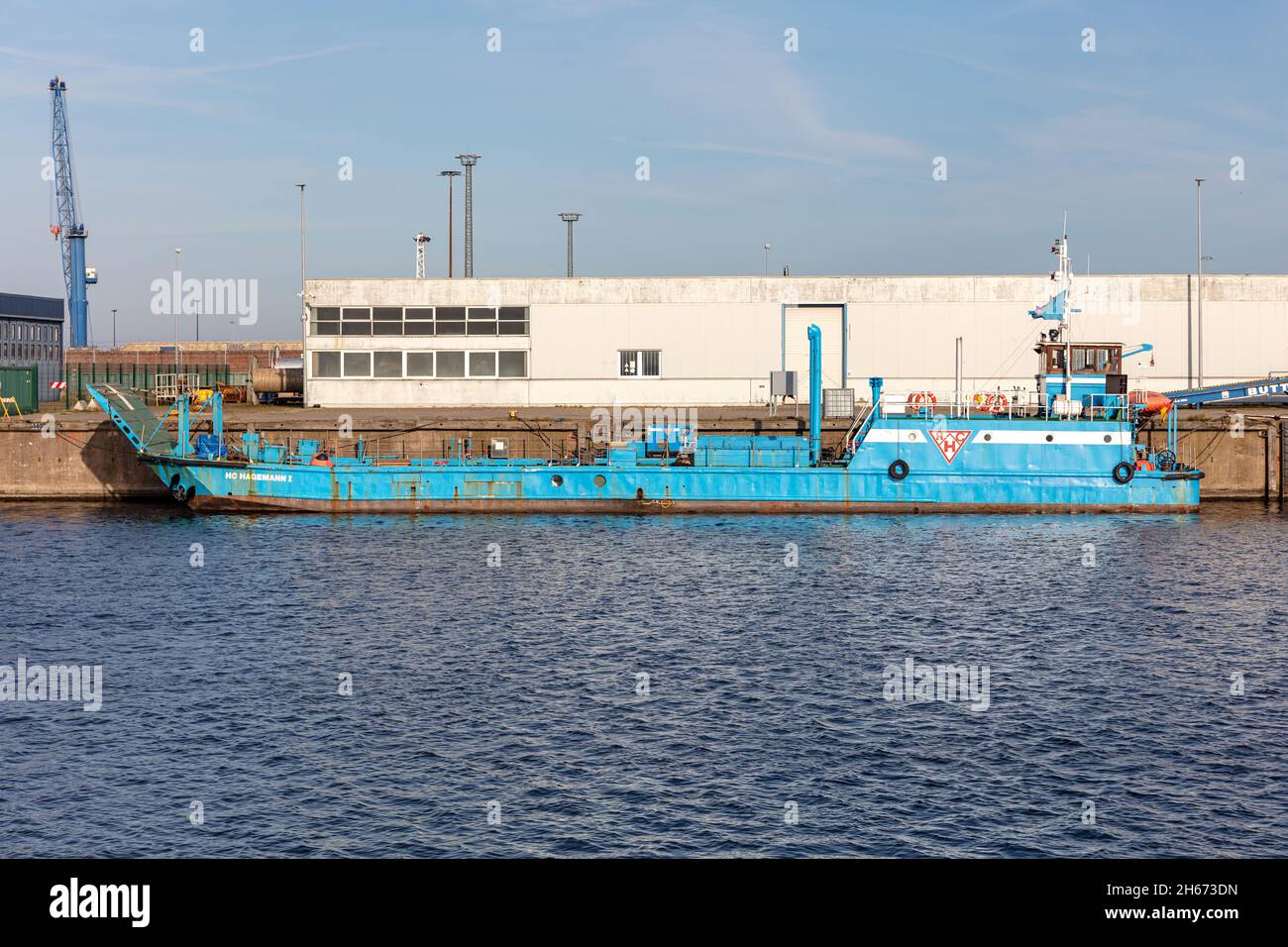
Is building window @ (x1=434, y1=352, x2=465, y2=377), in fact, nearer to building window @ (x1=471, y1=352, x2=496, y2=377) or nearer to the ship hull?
building window @ (x1=471, y1=352, x2=496, y2=377)

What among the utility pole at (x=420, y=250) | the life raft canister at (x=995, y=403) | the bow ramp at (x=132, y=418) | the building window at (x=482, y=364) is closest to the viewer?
the bow ramp at (x=132, y=418)

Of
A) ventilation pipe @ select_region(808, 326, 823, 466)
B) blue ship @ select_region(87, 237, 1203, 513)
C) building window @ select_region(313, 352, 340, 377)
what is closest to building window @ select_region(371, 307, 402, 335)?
building window @ select_region(313, 352, 340, 377)

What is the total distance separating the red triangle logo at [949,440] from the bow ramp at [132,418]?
105 ft

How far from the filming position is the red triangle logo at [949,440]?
51.3 meters

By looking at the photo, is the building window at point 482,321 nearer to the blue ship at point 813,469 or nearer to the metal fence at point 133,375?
the blue ship at point 813,469

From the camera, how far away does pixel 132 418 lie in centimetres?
5331

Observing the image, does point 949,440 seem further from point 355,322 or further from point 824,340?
point 355,322

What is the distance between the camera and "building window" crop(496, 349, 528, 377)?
70.3 m

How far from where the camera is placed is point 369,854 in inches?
678

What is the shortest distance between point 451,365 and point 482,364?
1737mm

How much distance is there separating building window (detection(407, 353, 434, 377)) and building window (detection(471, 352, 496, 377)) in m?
2.29

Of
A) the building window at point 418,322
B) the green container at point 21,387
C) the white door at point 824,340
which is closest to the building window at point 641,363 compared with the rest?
the white door at point 824,340

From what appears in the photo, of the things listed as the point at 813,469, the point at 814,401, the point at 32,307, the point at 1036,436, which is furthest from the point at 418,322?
the point at 32,307

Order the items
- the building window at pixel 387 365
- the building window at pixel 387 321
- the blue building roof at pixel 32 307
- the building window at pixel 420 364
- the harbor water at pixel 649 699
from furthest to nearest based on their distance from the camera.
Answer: the blue building roof at pixel 32 307 → the building window at pixel 387 365 → the building window at pixel 387 321 → the building window at pixel 420 364 → the harbor water at pixel 649 699
